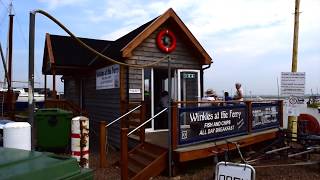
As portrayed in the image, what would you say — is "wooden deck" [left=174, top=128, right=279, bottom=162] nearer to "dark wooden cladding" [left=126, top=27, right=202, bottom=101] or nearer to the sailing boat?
"dark wooden cladding" [left=126, top=27, right=202, bottom=101]

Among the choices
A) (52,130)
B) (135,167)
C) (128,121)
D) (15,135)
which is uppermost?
(15,135)

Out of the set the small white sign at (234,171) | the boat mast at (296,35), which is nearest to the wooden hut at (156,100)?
the boat mast at (296,35)

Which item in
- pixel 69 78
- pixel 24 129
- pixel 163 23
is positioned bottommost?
pixel 24 129

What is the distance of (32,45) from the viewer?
527cm

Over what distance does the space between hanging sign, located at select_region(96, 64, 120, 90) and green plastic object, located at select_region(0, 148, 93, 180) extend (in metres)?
7.58

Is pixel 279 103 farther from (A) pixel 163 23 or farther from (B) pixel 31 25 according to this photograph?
(B) pixel 31 25

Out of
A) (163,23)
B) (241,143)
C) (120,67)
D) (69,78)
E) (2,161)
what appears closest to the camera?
(2,161)

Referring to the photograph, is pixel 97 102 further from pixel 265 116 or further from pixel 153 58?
pixel 265 116

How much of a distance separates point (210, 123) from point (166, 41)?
163 inches

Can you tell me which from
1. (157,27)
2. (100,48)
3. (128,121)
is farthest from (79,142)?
(100,48)

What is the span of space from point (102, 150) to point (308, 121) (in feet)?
20.9

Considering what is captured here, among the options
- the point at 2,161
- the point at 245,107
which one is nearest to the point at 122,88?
the point at 245,107

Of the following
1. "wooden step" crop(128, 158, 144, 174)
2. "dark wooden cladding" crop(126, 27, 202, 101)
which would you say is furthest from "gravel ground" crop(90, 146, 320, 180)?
"dark wooden cladding" crop(126, 27, 202, 101)

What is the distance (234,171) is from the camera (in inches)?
196
